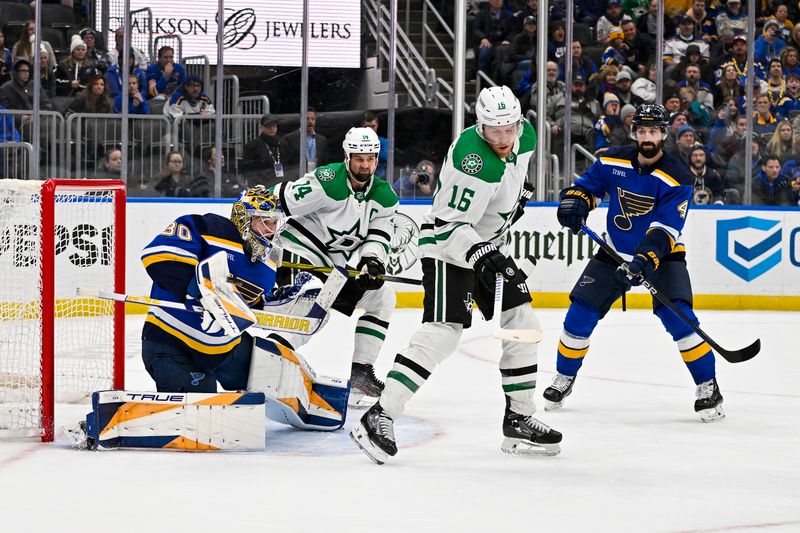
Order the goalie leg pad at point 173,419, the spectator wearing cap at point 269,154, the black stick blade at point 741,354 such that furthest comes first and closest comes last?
the spectator wearing cap at point 269,154 → the black stick blade at point 741,354 → the goalie leg pad at point 173,419

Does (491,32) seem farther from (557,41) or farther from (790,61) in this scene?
(790,61)

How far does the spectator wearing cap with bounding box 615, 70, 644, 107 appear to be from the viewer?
925cm

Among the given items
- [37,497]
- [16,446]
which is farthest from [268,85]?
[37,497]

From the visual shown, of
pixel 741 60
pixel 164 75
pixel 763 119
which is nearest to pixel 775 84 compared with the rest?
pixel 741 60

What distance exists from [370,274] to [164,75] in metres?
4.51

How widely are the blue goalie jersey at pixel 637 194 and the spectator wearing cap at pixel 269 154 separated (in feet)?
13.5

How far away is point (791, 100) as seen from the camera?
9.20 meters

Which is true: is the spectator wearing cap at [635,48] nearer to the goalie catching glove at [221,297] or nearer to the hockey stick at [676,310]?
the hockey stick at [676,310]

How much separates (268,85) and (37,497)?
19.3 feet

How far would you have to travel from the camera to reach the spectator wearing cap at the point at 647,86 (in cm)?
907

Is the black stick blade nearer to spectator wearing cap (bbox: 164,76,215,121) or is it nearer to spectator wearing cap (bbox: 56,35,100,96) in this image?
spectator wearing cap (bbox: 164,76,215,121)

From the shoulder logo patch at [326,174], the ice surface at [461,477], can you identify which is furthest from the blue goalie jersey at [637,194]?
the shoulder logo patch at [326,174]

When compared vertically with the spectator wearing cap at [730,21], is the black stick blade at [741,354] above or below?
below

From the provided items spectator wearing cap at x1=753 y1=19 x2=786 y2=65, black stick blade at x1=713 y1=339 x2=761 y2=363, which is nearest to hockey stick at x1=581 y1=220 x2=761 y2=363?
black stick blade at x1=713 y1=339 x2=761 y2=363
